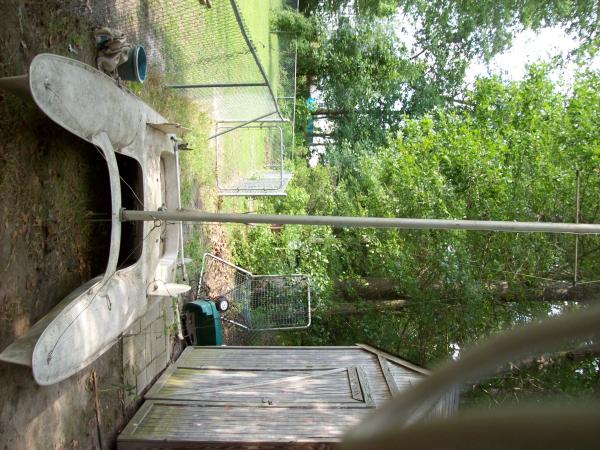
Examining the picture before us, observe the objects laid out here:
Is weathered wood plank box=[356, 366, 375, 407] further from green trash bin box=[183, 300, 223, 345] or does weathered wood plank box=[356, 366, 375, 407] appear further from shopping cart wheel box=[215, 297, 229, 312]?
shopping cart wheel box=[215, 297, 229, 312]

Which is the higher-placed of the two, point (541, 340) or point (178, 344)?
point (541, 340)

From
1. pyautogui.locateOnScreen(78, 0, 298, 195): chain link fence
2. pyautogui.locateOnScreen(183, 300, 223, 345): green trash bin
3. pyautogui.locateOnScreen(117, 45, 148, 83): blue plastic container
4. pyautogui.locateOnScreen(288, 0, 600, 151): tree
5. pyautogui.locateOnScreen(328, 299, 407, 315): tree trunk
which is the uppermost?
pyautogui.locateOnScreen(288, 0, 600, 151): tree

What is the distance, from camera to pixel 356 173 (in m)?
13.9

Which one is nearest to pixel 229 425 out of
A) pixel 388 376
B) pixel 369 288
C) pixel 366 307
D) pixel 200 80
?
pixel 388 376

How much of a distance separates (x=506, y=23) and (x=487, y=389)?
1520cm

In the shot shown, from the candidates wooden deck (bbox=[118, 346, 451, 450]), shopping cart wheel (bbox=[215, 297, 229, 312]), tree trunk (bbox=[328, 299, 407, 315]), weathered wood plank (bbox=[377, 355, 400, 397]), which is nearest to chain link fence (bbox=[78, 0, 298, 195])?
shopping cart wheel (bbox=[215, 297, 229, 312])

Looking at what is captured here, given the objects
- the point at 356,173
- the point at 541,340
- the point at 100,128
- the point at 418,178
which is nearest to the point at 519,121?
the point at 418,178

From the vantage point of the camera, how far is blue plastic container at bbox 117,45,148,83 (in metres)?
4.48

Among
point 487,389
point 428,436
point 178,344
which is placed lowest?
point 178,344

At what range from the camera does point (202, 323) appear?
6.97 metres

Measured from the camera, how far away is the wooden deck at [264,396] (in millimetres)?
4543

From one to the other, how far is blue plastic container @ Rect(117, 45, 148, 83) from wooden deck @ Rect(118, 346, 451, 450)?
3076 mm

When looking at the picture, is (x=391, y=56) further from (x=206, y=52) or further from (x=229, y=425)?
(x=229, y=425)

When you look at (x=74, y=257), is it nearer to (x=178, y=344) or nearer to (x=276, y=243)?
(x=178, y=344)
